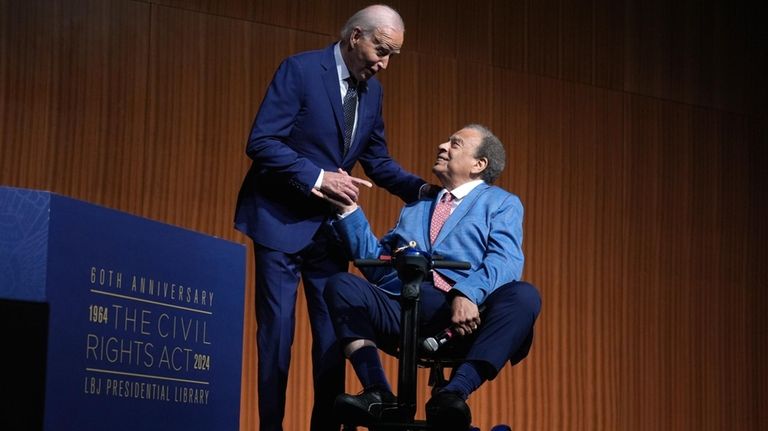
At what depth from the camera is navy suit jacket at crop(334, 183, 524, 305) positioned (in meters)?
3.18

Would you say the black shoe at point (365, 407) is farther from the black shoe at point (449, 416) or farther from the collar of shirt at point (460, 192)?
the collar of shirt at point (460, 192)

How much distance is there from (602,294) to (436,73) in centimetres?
113

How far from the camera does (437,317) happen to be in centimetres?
310

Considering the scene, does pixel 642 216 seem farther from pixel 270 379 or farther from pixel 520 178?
pixel 270 379

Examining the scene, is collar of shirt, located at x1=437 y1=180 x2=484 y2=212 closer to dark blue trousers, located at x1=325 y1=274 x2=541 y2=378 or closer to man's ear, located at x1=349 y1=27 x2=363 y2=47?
dark blue trousers, located at x1=325 y1=274 x2=541 y2=378

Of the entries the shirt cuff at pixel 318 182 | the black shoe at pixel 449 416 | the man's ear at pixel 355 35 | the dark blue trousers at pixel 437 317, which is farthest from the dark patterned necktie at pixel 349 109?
the black shoe at pixel 449 416

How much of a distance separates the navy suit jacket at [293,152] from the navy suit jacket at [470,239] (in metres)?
0.12

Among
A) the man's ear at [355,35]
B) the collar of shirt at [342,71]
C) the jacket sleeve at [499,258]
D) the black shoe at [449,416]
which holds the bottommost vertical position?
the black shoe at [449,416]

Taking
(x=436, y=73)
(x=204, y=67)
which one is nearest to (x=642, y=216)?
(x=436, y=73)

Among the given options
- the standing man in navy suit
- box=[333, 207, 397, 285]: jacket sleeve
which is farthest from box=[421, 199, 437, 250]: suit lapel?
the standing man in navy suit

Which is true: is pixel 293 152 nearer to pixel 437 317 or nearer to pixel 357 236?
pixel 357 236

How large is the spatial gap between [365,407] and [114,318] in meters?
0.63

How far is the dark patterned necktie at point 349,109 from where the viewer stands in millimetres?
3361

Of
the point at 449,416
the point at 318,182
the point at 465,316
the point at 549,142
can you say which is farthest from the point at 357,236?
the point at 549,142
